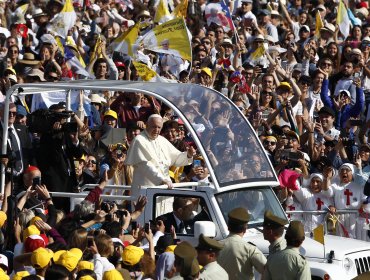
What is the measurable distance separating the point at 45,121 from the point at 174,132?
7.11 feet

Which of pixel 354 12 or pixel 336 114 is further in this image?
pixel 354 12

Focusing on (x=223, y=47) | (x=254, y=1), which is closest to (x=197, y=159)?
(x=223, y=47)

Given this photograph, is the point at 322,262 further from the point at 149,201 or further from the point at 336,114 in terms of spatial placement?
the point at 336,114

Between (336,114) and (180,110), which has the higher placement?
(180,110)

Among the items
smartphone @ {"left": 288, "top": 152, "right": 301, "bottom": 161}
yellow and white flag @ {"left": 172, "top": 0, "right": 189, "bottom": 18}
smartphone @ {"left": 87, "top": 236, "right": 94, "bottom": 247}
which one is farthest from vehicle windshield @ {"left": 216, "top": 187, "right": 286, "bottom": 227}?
yellow and white flag @ {"left": 172, "top": 0, "right": 189, "bottom": 18}

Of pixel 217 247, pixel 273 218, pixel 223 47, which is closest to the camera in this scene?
pixel 217 247

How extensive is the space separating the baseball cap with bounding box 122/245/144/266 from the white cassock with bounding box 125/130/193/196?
113 inches

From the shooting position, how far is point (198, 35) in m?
27.3

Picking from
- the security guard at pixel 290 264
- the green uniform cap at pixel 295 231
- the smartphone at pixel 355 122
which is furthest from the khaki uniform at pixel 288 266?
the smartphone at pixel 355 122

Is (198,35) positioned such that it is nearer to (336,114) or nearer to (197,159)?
(336,114)

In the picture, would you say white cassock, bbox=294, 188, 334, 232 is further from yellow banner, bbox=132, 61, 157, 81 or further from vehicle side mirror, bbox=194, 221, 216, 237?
vehicle side mirror, bbox=194, 221, 216, 237

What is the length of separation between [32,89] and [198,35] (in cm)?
875

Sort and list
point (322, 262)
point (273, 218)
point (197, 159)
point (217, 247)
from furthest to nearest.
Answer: point (197, 159) → point (322, 262) → point (273, 218) → point (217, 247)

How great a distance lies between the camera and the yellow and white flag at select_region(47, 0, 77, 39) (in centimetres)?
2478
